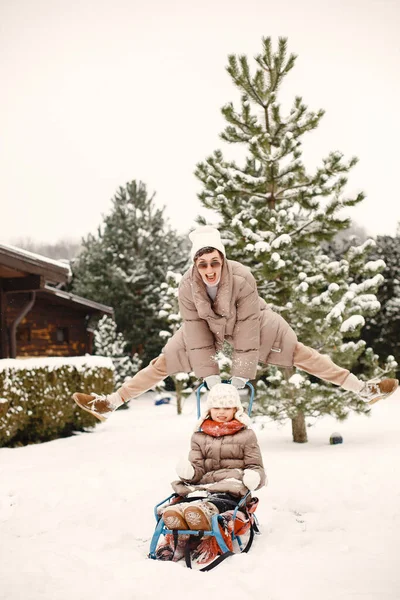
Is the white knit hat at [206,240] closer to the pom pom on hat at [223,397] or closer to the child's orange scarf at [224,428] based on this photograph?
the pom pom on hat at [223,397]

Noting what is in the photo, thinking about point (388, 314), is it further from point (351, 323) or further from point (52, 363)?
point (52, 363)

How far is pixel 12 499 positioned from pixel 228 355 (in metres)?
4.45

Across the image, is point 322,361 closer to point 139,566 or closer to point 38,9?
point 139,566

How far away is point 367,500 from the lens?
Result: 20.3ft

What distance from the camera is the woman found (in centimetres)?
518

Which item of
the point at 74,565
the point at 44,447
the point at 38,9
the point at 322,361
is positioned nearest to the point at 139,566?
the point at 74,565

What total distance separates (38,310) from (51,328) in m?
1.04

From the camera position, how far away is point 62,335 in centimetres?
1853

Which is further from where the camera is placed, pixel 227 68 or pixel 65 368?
pixel 65 368

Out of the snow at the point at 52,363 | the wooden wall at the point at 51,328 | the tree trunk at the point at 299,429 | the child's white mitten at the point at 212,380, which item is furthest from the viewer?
the wooden wall at the point at 51,328

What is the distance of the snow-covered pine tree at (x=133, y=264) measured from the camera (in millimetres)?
26078

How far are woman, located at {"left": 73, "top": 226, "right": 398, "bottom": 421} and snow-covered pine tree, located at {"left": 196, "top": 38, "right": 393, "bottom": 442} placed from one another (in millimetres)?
3530

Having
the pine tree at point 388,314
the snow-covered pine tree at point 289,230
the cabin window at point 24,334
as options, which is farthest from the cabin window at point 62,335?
the pine tree at point 388,314

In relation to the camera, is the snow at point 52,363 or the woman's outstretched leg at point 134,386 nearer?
the woman's outstretched leg at point 134,386
